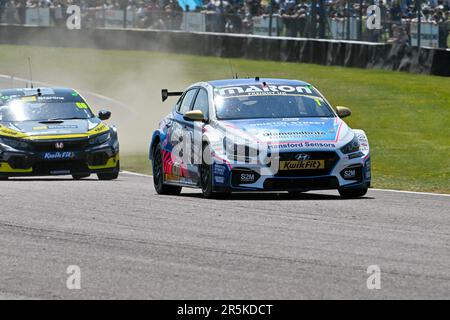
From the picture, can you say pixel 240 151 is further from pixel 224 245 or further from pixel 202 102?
pixel 224 245

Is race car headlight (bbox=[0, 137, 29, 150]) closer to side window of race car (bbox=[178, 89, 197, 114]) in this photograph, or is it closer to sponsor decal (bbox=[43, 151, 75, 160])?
sponsor decal (bbox=[43, 151, 75, 160])

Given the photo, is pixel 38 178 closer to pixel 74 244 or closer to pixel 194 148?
pixel 194 148

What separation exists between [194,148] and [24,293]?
645cm

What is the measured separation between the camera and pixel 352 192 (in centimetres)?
1412

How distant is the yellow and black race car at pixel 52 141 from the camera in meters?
18.2

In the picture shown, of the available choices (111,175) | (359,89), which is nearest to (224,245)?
(111,175)

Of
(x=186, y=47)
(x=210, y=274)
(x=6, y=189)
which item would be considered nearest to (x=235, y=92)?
(x=6, y=189)

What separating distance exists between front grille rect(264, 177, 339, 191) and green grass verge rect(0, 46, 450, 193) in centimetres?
A: 296

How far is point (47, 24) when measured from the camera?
1909 inches

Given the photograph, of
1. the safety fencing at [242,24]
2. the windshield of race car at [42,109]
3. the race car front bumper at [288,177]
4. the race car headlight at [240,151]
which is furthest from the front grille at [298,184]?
the safety fencing at [242,24]

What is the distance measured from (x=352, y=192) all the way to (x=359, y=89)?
17.3m

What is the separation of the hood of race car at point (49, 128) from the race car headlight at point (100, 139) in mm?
146

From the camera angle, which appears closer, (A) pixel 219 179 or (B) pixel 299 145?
(B) pixel 299 145

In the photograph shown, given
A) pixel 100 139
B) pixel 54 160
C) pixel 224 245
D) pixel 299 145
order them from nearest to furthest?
pixel 224 245, pixel 299 145, pixel 54 160, pixel 100 139
